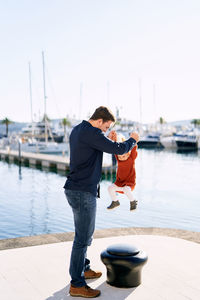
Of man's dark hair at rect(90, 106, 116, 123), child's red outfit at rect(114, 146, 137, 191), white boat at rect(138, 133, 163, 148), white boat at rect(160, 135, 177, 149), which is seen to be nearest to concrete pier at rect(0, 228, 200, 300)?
child's red outfit at rect(114, 146, 137, 191)

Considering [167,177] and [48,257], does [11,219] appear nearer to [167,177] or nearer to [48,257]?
[48,257]

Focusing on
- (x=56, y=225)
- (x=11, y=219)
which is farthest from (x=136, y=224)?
(x=11, y=219)

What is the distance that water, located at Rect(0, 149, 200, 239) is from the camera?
44.4 ft

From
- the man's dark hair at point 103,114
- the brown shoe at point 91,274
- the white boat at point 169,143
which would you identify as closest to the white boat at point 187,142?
the white boat at point 169,143

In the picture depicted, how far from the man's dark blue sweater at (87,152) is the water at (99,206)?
8.52 m

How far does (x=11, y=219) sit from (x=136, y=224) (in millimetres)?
4793

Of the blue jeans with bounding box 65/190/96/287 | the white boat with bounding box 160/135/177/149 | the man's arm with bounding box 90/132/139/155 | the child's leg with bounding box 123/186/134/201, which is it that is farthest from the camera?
the white boat with bounding box 160/135/177/149

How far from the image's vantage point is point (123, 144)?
3996mm

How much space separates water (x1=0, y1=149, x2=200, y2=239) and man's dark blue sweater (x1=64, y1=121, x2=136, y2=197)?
8.52 metres

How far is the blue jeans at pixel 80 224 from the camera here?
3992mm

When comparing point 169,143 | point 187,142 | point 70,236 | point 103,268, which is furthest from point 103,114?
point 169,143

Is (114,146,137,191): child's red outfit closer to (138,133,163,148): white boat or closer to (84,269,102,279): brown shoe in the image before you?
(84,269,102,279): brown shoe

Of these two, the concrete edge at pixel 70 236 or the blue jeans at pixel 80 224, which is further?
the concrete edge at pixel 70 236

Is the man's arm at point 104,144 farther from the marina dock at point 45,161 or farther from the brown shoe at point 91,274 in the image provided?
the marina dock at point 45,161
